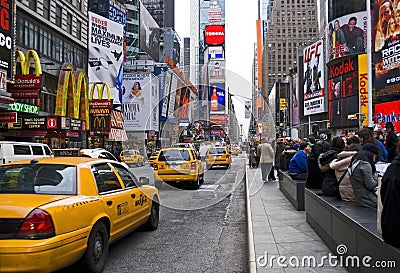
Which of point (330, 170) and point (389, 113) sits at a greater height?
point (389, 113)

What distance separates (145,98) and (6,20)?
4357 cm

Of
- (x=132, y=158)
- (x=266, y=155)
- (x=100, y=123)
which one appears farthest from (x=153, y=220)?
(x=100, y=123)

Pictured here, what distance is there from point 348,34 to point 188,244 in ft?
179

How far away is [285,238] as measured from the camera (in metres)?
7.38

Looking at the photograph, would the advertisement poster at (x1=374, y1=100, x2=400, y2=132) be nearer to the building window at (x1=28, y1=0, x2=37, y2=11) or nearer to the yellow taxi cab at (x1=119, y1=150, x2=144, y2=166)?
the yellow taxi cab at (x1=119, y1=150, x2=144, y2=166)

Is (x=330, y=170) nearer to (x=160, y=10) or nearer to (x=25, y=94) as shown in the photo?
(x=25, y=94)

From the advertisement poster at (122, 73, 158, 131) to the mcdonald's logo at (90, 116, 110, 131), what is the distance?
1741 cm

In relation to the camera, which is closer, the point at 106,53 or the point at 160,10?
the point at 106,53

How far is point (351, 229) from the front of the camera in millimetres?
5172

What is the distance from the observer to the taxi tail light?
4.82 m

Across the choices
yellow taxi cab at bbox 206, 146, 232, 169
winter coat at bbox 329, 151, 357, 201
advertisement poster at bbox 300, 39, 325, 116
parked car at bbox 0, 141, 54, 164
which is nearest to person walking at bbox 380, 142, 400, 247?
winter coat at bbox 329, 151, 357, 201

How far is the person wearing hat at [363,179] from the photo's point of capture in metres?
5.94

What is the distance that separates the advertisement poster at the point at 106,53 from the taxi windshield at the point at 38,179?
157 feet

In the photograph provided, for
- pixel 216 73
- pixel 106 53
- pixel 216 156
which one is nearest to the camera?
pixel 216 156
